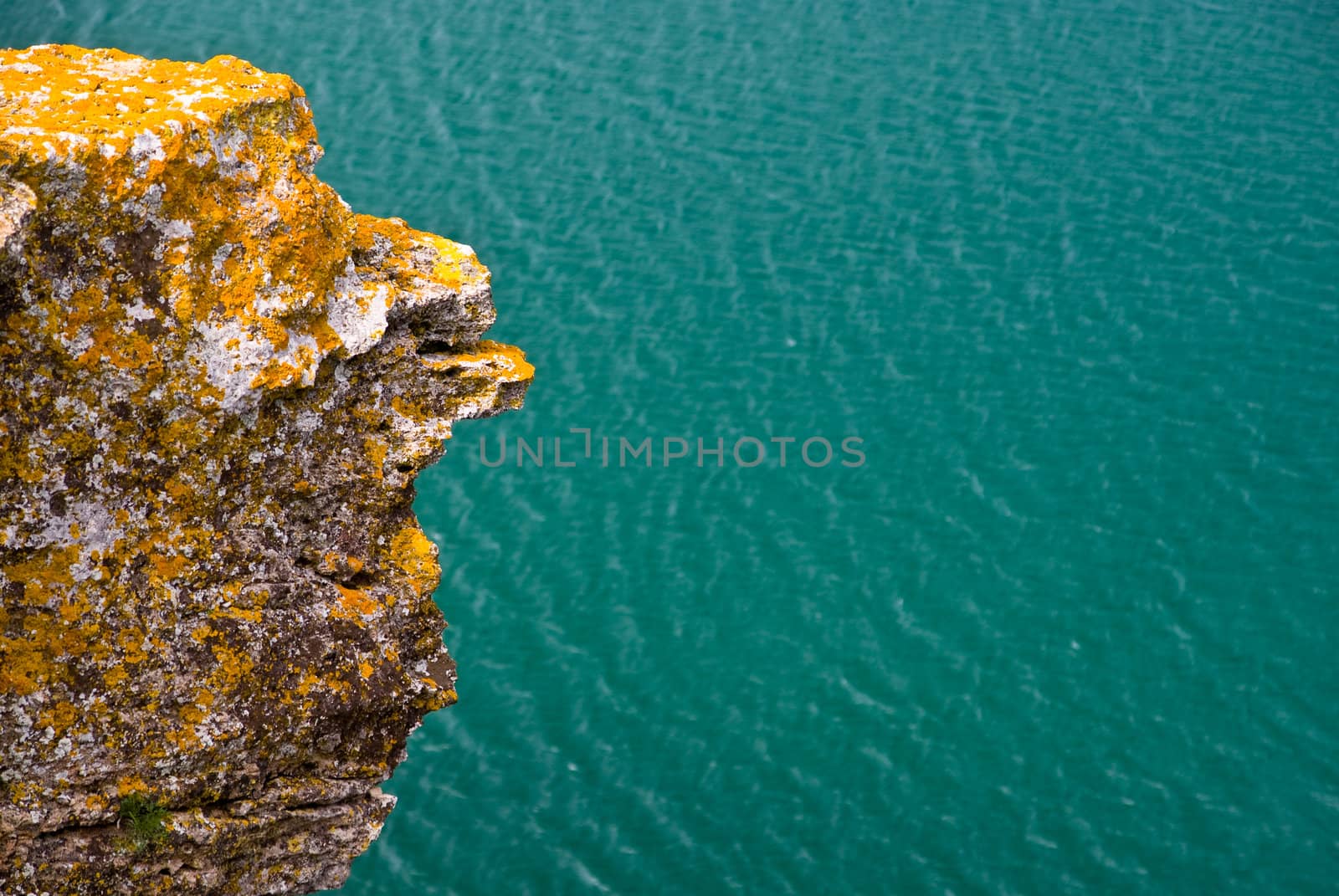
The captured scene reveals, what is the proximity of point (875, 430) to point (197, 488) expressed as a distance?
1218 centimetres

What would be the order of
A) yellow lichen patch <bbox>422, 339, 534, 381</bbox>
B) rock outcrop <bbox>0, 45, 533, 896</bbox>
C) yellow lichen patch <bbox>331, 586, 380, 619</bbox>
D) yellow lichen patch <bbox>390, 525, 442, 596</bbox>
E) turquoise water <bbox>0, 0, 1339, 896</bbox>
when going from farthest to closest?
turquoise water <bbox>0, 0, 1339, 896</bbox> → yellow lichen patch <bbox>422, 339, 534, 381</bbox> → yellow lichen patch <bbox>390, 525, 442, 596</bbox> → yellow lichen patch <bbox>331, 586, 380, 619</bbox> → rock outcrop <bbox>0, 45, 533, 896</bbox>

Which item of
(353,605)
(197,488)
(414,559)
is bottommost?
(197,488)

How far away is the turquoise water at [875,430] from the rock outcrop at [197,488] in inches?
278

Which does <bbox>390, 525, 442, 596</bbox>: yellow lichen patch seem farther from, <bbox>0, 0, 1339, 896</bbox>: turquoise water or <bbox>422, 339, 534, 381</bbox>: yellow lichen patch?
<bbox>0, 0, 1339, 896</bbox>: turquoise water

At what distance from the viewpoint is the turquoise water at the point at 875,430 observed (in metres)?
13.7

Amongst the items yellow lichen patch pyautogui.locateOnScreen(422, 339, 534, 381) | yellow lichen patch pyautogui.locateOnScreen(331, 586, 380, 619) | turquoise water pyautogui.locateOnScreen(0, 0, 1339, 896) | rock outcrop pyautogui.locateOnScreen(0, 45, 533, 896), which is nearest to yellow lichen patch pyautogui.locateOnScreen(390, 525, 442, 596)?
rock outcrop pyautogui.locateOnScreen(0, 45, 533, 896)

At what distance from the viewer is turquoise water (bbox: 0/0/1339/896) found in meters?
13.7

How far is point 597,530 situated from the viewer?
1620 cm

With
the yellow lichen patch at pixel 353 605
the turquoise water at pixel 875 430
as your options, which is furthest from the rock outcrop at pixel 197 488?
the turquoise water at pixel 875 430

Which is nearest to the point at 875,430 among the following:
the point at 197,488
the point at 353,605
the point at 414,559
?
the point at 414,559

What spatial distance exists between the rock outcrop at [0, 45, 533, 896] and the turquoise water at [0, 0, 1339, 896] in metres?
7.07

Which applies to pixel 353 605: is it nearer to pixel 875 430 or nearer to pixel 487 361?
pixel 487 361

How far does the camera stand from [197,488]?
6027 millimetres

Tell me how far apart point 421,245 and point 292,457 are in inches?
61.3
